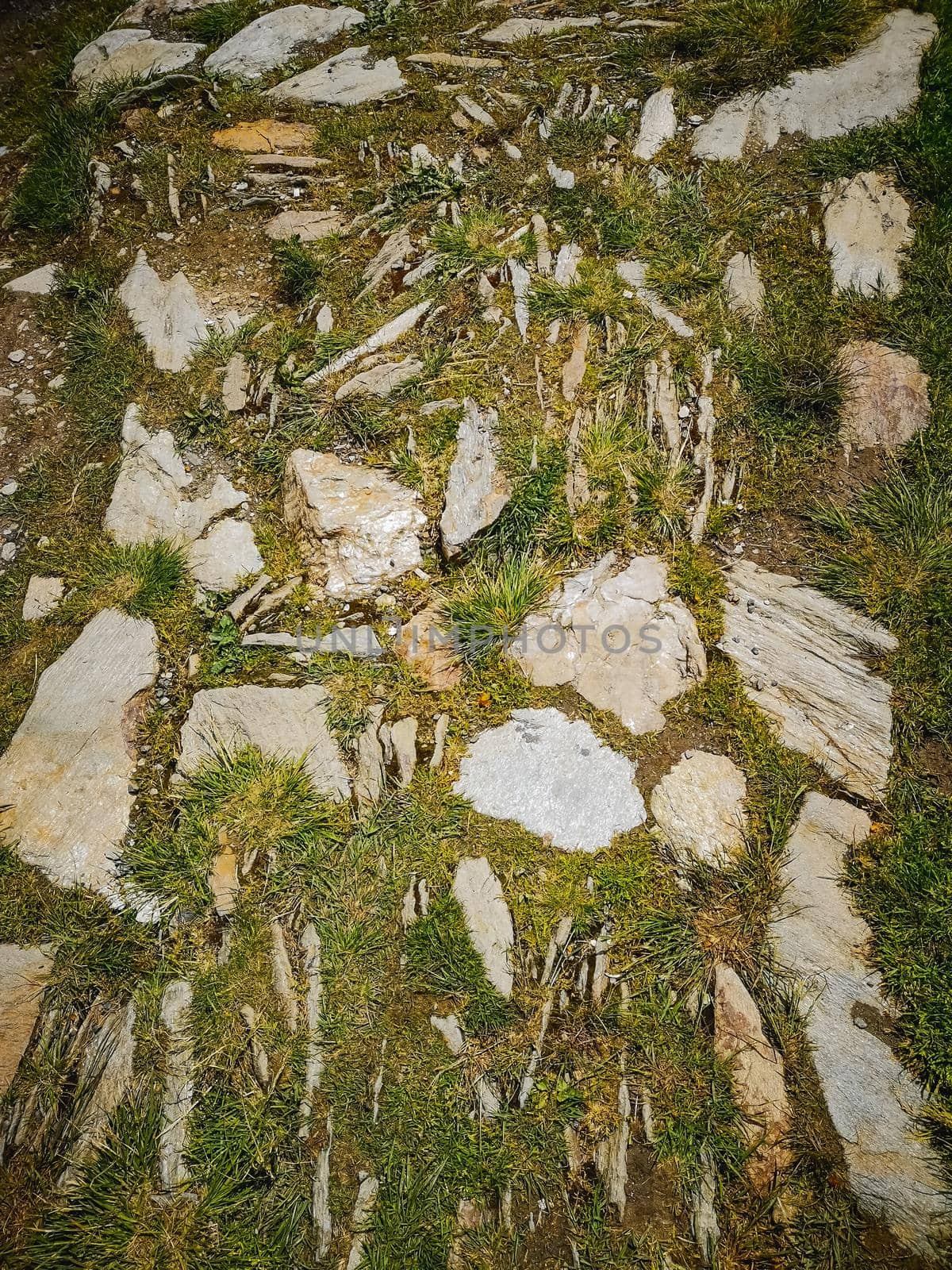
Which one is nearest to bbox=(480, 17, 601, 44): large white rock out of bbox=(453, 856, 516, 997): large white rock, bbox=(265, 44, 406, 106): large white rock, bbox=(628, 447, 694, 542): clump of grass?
bbox=(265, 44, 406, 106): large white rock

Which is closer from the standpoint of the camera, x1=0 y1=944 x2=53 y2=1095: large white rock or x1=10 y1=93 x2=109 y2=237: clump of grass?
x1=0 y1=944 x2=53 y2=1095: large white rock

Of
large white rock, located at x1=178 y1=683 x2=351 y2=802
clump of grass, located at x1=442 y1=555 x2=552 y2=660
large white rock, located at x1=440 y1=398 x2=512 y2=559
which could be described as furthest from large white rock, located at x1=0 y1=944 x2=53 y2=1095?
large white rock, located at x1=440 y1=398 x2=512 y2=559

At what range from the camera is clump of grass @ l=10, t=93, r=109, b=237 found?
5004 mm

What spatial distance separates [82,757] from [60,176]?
443 cm

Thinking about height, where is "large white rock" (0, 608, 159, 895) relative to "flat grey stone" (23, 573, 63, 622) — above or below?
below

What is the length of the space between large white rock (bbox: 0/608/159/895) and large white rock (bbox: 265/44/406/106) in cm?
452

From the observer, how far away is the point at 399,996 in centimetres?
310

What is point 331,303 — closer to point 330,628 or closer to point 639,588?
point 330,628

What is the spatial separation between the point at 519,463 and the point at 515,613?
93 centimetres

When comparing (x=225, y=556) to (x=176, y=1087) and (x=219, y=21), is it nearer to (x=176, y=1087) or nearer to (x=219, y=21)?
(x=176, y=1087)

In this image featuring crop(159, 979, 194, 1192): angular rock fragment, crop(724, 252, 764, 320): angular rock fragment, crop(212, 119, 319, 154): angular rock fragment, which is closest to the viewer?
crop(159, 979, 194, 1192): angular rock fragment

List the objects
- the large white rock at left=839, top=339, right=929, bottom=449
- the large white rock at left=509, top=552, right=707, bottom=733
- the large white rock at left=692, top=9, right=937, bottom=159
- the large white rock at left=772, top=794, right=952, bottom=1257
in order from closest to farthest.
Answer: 1. the large white rock at left=772, top=794, right=952, bottom=1257
2. the large white rock at left=509, top=552, right=707, bottom=733
3. the large white rock at left=839, top=339, right=929, bottom=449
4. the large white rock at left=692, top=9, right=937, bottom=159

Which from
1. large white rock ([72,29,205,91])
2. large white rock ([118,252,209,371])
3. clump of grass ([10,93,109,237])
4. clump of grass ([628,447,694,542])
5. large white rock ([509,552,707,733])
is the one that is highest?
large white rock ([72,29,205,91])

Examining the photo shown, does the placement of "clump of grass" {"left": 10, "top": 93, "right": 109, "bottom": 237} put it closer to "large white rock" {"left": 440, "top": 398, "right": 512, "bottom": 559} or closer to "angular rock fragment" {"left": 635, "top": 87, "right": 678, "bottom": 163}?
"large white rock" {"left": 440, "top": 398, "right": 512, "bottom": 559}
